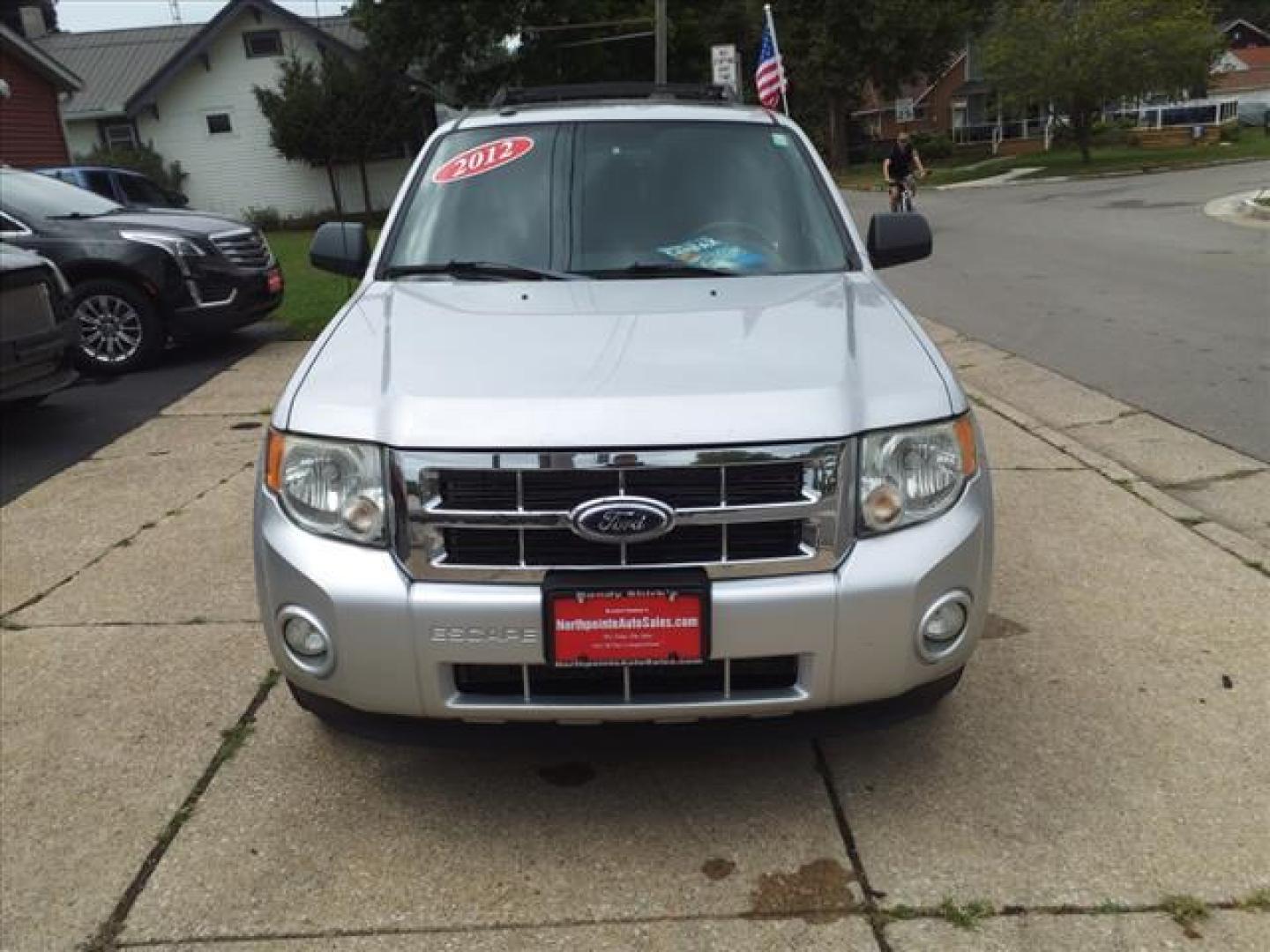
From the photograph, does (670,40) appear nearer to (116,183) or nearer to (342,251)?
(116,183)

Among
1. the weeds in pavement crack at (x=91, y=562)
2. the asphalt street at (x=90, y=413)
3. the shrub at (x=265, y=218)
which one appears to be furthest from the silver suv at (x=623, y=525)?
the shrub at (x=265, y=218)

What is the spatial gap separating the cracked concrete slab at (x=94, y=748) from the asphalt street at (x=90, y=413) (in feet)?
8.31

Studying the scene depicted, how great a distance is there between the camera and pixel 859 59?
40.9 m

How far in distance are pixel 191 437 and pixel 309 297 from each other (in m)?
6.75

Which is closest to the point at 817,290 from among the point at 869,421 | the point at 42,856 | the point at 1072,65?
the point at 869,421

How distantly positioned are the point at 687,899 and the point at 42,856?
1673mm

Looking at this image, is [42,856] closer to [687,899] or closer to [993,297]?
[687,899]

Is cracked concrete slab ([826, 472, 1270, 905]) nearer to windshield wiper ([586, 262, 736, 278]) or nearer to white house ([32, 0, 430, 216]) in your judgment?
windshield wiper ([586, 262, 736, 278])

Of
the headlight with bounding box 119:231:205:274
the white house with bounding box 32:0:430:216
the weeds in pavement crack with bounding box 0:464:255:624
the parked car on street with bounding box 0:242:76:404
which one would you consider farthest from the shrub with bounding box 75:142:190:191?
the weeds in pavement crack with bounding box 0:464:255:624

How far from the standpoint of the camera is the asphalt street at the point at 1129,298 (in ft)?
23.1

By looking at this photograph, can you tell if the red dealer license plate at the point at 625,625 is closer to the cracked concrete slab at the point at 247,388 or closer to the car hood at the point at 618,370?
the car hood at the point at 618,370

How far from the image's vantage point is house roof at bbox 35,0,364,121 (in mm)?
34625

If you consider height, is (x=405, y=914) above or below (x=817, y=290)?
below

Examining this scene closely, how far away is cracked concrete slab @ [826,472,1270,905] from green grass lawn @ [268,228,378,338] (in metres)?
6.77
